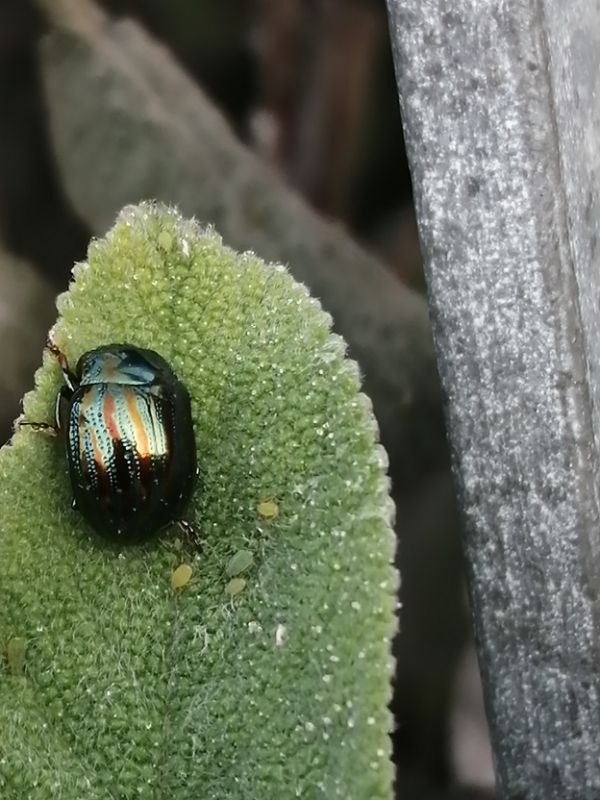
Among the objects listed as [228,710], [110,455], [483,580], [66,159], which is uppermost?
[66,159]

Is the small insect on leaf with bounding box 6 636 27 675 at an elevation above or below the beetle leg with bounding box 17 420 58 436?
below

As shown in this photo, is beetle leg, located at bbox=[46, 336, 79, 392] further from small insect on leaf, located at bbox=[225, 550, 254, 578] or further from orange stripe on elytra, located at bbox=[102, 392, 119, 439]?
small insect on leaf, located at bbox=[225, 550, 254, 578]

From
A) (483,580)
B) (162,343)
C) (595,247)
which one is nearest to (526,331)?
(595,247)

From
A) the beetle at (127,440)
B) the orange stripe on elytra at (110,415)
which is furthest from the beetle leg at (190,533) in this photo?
the orange stripe on elytra at (110,415)

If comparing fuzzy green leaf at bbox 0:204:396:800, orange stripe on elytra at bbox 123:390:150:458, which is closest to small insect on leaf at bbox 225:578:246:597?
fuzzy green leaf at bbox 0:204:396:800

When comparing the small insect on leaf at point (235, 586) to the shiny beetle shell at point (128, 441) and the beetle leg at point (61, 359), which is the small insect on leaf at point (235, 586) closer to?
the shiny beetle shell at point (128, 441)

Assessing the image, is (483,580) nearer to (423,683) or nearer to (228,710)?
(228,710)
